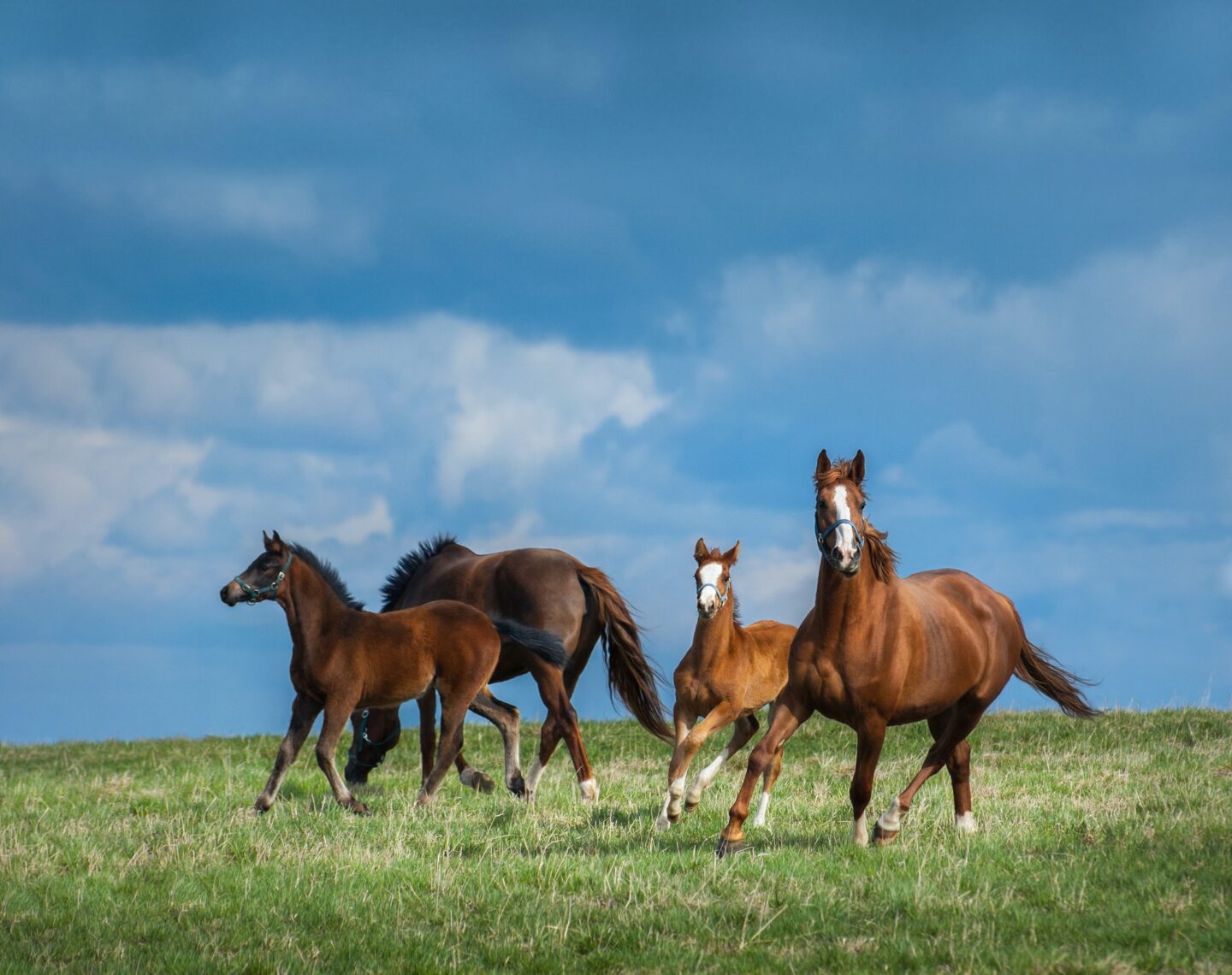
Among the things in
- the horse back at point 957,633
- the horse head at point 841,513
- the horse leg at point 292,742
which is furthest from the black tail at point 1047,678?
the horse leg at point 292,742

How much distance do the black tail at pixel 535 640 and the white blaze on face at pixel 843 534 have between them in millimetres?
5261

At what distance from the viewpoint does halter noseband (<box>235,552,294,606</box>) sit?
10.8m

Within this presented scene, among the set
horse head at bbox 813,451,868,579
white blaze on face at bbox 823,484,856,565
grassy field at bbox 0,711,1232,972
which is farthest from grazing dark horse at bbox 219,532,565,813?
white blaze on face at bbox 823,484,856,565

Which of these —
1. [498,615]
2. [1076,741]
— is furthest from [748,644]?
[1076,741]

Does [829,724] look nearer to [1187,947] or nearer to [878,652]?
[878,652]

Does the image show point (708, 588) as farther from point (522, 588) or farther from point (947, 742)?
point (522, 588)

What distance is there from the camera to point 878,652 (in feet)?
26.9

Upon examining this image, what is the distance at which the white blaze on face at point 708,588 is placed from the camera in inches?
385

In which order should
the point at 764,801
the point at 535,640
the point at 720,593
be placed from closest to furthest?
1. the point at 764,801
2. the point at 720,593
3. the point at 535,640

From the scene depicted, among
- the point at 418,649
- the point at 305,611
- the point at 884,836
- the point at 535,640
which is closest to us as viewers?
the point at 884,836

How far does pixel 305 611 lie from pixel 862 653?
5.24 meters

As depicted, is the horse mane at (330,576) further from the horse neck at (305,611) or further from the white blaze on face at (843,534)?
the white blaze on face at (843,534)

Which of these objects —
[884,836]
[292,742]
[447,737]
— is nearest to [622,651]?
[447,737]

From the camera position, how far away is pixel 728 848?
8219mm
